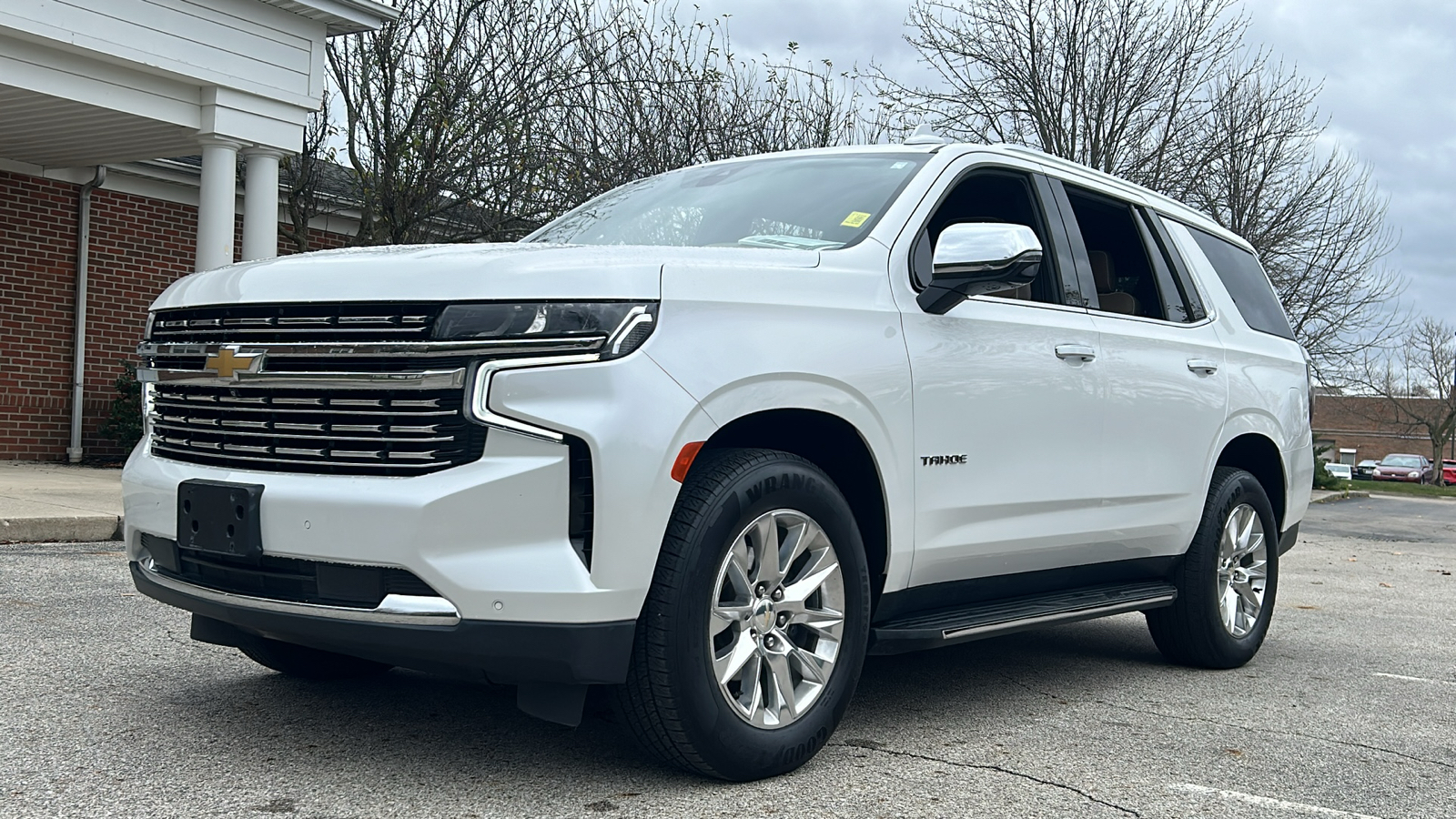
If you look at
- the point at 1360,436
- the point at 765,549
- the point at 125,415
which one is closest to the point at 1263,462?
the point at 765,549

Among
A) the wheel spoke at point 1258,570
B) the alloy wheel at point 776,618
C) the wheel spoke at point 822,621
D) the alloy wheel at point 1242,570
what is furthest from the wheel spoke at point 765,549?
the wheel spoke at point 1258,570

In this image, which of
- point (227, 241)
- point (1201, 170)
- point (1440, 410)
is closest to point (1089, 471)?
point (227, 241)

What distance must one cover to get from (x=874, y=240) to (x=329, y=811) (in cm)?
225

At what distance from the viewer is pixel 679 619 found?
130 inches

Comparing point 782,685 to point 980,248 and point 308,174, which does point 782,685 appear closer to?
point 980,248

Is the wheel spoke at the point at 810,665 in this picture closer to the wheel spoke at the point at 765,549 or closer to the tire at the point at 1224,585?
the wheel spoke at the point at 765,549

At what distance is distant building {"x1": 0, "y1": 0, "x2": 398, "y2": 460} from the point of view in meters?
11.6

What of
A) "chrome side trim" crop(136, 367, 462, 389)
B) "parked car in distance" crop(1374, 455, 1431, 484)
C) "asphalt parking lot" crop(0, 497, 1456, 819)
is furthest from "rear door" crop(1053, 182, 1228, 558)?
"parked car in distance" crop(1374, 455, 1431, 484)

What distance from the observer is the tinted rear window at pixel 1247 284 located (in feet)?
20.2

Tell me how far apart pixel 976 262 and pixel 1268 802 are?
5.64 ft

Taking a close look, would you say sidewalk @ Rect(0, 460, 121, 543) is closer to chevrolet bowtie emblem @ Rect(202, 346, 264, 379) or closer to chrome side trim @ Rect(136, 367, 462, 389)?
chrome side trim @ Rect(136, 367, 462, 389)

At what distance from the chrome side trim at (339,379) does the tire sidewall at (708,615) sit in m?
0.62

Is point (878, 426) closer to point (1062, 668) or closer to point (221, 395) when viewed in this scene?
point (221, 395)

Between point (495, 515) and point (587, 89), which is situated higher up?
point (587, 89)
